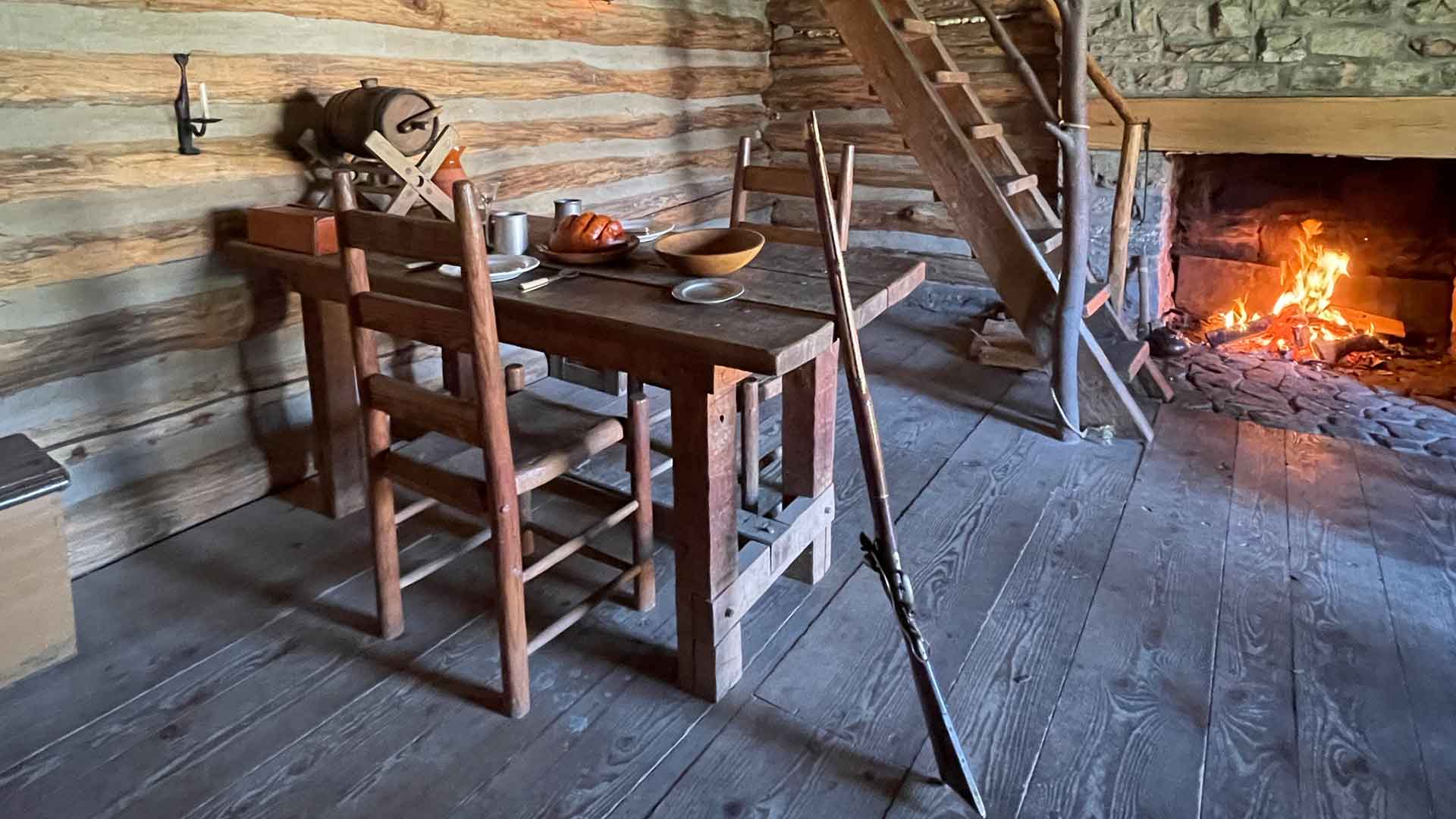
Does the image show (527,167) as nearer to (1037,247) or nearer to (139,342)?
(139,342)

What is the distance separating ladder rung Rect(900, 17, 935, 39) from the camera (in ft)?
13.8

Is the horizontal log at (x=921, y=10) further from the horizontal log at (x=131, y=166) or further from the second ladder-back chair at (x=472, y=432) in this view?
the second ladder-back chair at (x=472, y=432)

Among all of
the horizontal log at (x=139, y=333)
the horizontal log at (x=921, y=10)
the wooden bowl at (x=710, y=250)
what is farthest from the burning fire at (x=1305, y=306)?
the horizontal log at (x=139, y=333)

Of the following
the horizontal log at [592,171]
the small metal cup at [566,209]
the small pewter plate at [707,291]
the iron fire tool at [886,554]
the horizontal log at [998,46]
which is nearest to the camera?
the iron fire tool at [886,554]

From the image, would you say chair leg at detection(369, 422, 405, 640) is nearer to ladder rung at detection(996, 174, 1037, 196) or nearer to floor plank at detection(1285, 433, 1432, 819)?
floor plank at detection(1285, 433, 1432, 819)

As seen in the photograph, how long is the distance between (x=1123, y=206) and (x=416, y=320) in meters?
3.04

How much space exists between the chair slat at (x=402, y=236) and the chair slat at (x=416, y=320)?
105 millimetres

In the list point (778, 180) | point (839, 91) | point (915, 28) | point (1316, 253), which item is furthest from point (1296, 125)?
point (778, 180)

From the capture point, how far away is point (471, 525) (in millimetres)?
2871

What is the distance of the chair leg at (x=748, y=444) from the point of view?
263 centimetres

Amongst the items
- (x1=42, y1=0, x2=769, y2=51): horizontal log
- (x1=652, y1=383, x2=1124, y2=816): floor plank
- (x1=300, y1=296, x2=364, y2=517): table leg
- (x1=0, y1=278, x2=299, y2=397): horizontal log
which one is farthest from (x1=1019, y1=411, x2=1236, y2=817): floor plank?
(x1=42, y1=0, x2=769, y2=51): horizontal log

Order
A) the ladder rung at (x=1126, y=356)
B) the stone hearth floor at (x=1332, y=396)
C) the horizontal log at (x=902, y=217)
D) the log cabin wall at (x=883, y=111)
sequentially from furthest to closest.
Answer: the horizontal log at (x=902, y=217), the log cabin wall at (x=883, y=111), the ladder rung at (x=1126, y=356), the stone hearth floor at (x=1332, y=396)

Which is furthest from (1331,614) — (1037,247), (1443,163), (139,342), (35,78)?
(35,78)

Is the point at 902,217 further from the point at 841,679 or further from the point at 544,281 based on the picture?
the point at 841,679
